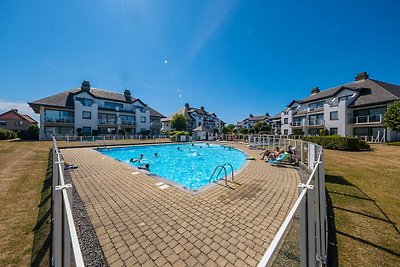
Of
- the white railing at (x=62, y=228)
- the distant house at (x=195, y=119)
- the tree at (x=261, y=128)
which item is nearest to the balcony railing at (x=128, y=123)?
the distant house at (x=195, y=119)

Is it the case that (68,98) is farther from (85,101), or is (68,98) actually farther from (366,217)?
(366,217)

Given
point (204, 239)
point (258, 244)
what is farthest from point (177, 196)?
point (258, 244)

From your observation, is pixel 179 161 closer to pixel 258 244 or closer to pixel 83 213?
pixel 83 213

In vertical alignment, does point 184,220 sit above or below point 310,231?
below

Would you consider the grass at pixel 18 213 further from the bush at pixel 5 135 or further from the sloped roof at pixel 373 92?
the sloped roof at pixel 373 92

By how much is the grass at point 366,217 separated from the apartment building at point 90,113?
3835cm

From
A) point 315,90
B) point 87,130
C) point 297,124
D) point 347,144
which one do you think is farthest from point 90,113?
point 315,90

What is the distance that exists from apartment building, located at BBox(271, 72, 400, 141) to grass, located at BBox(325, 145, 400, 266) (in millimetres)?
22257

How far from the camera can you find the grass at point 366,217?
311cm

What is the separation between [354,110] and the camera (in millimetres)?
27750

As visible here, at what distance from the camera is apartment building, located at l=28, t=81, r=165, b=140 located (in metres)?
30.4

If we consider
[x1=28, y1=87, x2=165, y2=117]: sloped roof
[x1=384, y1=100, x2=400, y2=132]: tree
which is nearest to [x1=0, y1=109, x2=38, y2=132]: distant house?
[x1=28, y1=87, x2=165, y2=117]: sloped roof

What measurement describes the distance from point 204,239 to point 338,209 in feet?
13.5

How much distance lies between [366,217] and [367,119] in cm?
2958
